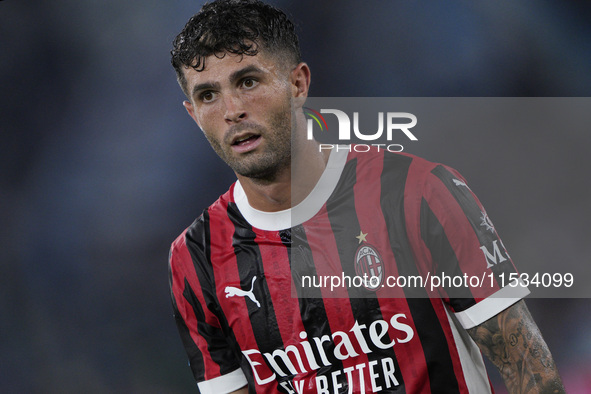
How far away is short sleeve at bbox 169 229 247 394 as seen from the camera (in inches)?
71.6

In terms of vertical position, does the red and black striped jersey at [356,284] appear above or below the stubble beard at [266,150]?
below

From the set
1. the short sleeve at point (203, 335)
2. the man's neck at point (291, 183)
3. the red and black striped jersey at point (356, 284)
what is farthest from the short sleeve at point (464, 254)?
the short sleeve at point (203, 335)

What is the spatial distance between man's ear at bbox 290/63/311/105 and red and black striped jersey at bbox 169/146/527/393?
0.70ft

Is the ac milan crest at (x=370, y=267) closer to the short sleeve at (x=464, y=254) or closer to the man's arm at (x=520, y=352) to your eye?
the short sleeve at (x=464, y=254)

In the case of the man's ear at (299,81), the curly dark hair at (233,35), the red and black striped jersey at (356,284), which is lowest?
the red and black striped jersey at (356,284)

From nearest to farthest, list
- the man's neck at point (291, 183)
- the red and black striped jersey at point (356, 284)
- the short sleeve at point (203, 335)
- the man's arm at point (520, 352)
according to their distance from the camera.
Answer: the man's arm at point (520, 352) → the red and black striped jersey at point (356, 284) → the man's neck at point (291, 183) → the short sleeve at point (203, 335)

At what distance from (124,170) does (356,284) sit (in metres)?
1.52

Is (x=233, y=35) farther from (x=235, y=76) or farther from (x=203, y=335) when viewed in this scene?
(x=203, y=335)

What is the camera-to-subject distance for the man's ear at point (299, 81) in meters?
1.69

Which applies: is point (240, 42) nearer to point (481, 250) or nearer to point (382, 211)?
point (382, 211)

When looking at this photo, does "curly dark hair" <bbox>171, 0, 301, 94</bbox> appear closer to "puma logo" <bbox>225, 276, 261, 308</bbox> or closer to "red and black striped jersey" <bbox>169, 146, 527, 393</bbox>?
"red and black striped jersey" <bbox>169, 146, 527, 393</bbox>

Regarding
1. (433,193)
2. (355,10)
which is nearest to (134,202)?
(355,10)

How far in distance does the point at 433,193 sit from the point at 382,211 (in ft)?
0.51

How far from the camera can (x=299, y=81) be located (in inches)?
68.1
